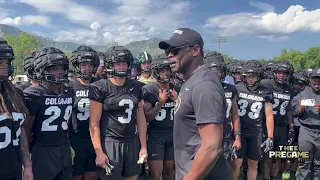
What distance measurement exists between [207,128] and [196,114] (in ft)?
0.47

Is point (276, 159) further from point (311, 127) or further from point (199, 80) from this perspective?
point (199, 80)

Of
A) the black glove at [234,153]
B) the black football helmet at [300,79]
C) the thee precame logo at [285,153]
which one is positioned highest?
the black football helmet at [300,79]

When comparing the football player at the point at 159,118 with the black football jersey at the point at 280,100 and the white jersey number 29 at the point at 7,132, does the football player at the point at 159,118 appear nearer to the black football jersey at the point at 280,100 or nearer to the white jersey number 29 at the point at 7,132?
the white jersey number 29 at the point at 7,132

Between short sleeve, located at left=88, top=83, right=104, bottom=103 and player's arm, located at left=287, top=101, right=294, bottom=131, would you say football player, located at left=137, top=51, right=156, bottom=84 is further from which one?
short sleeve, located at left=88, top=83, right=104, bottom=103

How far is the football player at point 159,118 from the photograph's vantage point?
5461 millimetres

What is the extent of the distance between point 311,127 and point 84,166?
4243 millimetres

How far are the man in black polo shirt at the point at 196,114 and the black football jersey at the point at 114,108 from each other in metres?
1.71

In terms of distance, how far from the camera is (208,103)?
258 centimetres

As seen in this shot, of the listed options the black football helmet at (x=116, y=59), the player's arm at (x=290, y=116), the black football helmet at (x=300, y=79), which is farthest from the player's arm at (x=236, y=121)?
the black football helmet at (x=300, y=79)

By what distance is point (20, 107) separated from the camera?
3.50 meters

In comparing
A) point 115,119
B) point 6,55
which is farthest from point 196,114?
point 115,119

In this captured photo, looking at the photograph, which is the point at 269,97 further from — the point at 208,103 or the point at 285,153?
the point at 208,103

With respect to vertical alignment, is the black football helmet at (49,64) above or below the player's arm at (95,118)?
above

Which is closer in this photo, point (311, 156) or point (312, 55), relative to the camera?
point (311, 156)
